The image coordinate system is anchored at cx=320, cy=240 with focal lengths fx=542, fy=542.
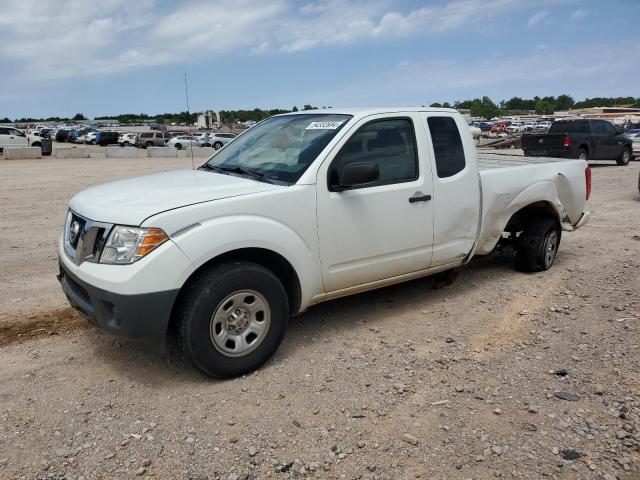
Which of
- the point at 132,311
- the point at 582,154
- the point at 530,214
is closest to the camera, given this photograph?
the point at 132,311

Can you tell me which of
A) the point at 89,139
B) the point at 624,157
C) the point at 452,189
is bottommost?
the point at 624,157

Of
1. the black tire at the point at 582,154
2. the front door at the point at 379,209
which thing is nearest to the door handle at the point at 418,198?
the front door at the point at 379,209

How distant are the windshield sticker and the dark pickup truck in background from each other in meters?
15.7

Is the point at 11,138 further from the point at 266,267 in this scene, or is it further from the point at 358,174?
the point at 358,174

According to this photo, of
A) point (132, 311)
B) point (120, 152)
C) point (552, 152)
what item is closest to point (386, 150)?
point (132, 311)

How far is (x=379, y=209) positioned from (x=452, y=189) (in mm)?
892

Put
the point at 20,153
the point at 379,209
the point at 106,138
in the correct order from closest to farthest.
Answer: the point at 379,209 < the point at 20,153 < the point at 106,138

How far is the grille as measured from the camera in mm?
3410

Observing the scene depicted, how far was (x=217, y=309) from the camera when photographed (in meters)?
3.47

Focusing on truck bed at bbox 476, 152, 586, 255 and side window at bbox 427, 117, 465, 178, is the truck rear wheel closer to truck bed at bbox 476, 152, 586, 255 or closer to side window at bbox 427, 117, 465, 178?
truck bed at bbox 476, 152, 586, 255

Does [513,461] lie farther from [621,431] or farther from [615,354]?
[615,354]

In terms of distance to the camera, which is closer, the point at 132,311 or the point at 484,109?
the point at 132,311

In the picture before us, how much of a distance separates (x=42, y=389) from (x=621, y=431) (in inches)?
140

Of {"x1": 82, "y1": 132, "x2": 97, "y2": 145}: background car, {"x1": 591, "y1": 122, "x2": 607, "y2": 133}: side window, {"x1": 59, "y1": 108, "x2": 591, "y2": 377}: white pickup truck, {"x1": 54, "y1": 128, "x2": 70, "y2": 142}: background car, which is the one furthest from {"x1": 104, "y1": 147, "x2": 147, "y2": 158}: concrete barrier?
{"x1": 54, "y1": 128, "x2": 70, "y2": 142}: background car
